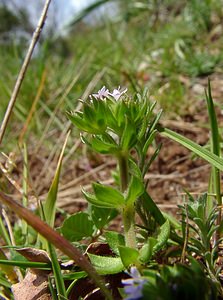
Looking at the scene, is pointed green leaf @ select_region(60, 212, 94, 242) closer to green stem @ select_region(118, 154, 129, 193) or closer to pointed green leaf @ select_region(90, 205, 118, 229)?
pointed green leaf @ select_region(90, 205, 118, 229)

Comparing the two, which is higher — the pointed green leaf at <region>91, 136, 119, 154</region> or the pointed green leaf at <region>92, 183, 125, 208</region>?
the pointed green leaf at <region>91, 136, 119, 154</region>

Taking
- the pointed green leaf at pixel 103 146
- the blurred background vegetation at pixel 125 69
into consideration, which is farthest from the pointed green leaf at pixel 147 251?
the blurred background vegetation at pixel 125 69

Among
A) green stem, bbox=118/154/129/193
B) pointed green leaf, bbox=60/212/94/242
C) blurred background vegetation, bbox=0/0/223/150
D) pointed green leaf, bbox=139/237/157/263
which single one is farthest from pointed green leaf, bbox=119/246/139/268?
blurred background vegetation, bbox=0/0/223/150

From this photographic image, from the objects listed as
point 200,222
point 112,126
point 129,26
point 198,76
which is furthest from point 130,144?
point 129,26

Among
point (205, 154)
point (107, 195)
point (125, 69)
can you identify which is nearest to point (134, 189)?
point (107, 195)

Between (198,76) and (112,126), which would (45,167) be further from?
(112,126)

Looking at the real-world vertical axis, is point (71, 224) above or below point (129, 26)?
below

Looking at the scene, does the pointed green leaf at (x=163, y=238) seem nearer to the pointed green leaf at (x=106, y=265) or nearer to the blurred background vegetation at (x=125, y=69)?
the pointed green leaf at (x=106, y=265)

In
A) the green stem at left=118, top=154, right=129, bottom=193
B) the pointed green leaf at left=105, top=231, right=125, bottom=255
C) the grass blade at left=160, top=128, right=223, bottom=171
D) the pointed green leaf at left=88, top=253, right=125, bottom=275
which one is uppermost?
the grass blade at left=160, top=128, right=223, bottom=171
